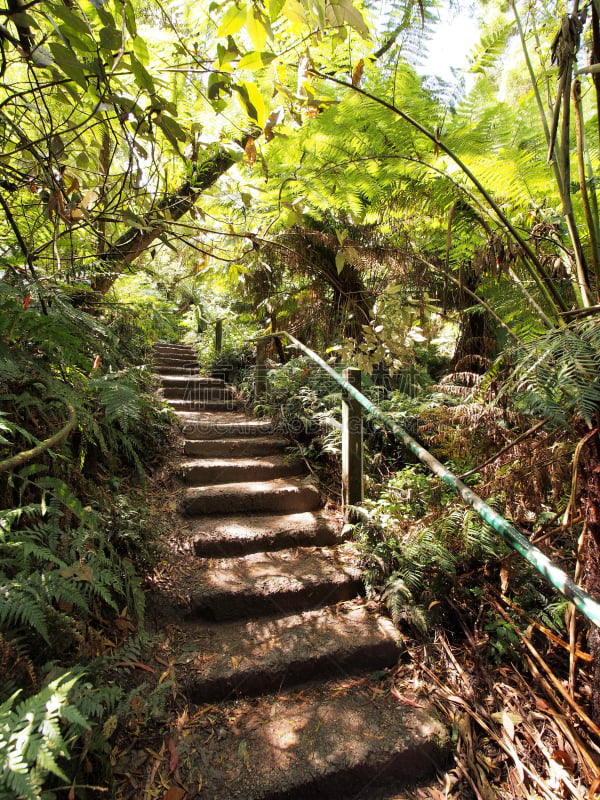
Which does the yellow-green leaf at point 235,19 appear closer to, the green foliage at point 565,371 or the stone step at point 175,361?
the green foliage at point 565,371

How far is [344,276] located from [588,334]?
2.64 m

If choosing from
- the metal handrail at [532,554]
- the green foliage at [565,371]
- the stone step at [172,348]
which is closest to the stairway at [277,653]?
the metal handrail at [532,554]

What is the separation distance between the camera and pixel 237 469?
3342mm

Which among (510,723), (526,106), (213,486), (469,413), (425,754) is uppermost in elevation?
(526,106)

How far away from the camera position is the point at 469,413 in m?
2.19

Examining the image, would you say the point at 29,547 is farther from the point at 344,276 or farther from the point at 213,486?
the point at 344,276

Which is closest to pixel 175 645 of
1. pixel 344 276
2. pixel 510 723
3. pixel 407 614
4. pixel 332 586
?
pixel 332 586

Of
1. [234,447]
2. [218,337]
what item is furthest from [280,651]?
[218,337]

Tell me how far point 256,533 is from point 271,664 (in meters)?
0.91

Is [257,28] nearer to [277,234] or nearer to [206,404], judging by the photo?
[277,234]

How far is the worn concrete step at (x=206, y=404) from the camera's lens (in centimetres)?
506

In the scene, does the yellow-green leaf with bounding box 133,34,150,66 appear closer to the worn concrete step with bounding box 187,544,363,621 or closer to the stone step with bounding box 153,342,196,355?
the worn concrete step with bounding box 187,544,363,621

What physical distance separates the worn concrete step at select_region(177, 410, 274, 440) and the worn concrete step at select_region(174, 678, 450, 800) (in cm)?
250

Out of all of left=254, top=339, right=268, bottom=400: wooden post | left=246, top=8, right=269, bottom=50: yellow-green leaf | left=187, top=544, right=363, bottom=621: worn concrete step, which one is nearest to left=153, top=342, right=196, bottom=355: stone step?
left=254, top=339, right=268, bottom=400: wooden post
